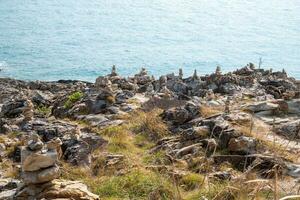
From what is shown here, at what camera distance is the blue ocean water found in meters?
64.9

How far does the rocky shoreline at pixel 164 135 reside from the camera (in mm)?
11270

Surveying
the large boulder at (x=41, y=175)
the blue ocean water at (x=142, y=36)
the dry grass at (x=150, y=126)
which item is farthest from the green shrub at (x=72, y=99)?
the blue ocean water at (x=142, y=36)

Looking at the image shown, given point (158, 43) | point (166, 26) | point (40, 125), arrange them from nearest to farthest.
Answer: point (40, 125), point (158, 43), point (166, 26)

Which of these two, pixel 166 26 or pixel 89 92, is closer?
pixel 89 92

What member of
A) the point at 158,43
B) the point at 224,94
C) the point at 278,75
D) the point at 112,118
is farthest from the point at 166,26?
the point at 112,118

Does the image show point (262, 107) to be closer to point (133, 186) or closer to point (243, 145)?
point (243, 145)

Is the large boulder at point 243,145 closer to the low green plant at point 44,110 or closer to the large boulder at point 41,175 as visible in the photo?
the large boulder at point 41,175

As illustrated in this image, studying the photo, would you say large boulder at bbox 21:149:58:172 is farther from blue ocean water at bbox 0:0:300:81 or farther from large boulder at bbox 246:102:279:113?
blue ocean water at bbox 0:0:300:81

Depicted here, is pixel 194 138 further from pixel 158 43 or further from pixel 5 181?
pixel 158 43

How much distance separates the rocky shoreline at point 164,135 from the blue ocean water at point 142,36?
31.1 m

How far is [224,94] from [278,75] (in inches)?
367

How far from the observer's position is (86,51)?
72188 millimetres

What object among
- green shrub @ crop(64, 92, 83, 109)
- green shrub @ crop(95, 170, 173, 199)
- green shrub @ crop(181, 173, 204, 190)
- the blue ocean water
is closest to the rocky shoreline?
green shrub @ crop(64, 92, 83, 109)

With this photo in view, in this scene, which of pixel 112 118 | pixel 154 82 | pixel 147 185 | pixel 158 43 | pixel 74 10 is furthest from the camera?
pixel 74 10
